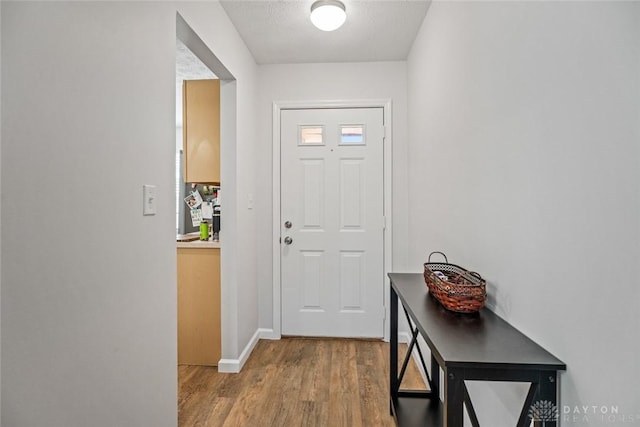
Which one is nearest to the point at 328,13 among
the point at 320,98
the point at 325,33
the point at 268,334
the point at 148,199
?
the point at 325,33

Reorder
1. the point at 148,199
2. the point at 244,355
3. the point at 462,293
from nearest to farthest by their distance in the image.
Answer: the point at 462,293, the point at 148,199, the point at 244,355

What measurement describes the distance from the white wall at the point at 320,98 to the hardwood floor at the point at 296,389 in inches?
24.2

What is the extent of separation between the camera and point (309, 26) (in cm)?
234

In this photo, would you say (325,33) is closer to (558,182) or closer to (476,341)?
(558,182)

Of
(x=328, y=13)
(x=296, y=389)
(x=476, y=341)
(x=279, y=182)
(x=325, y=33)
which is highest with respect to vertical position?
(x=325, y=33)

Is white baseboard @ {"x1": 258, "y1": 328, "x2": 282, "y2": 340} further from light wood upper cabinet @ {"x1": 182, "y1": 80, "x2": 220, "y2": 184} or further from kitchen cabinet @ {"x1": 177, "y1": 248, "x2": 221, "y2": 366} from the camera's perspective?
light wood upper cabinet @ {"x1": 182, "y1": 80, "x2": 220, "y2": 184}

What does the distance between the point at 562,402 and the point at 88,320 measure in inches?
52.8

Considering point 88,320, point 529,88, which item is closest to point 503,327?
point 529,88

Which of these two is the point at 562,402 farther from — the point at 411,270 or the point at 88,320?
the point at 411,270

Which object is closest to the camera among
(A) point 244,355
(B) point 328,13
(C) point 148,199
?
(C) point 148,199

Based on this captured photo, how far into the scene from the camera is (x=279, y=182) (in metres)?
2.95

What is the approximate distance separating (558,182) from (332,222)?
215 cm

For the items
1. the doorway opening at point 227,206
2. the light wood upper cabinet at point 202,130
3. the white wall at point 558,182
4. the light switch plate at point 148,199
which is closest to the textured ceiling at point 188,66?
the light wood upper cabinet at point 202,130

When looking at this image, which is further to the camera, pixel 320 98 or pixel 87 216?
pixel 320 98
